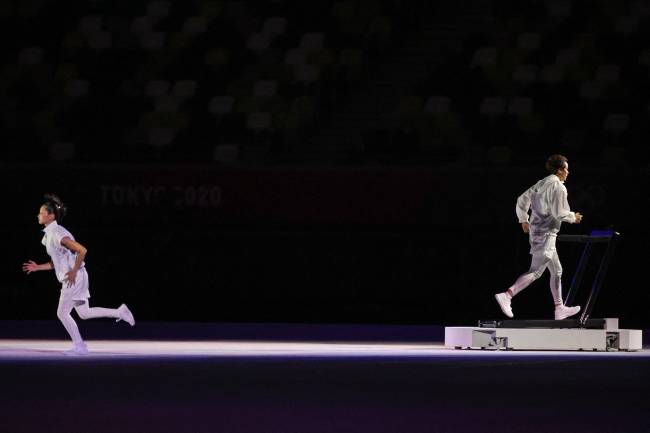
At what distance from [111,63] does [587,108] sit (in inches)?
281

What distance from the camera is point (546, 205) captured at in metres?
14.4

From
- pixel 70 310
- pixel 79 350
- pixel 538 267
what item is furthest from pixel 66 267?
pixel 538 267

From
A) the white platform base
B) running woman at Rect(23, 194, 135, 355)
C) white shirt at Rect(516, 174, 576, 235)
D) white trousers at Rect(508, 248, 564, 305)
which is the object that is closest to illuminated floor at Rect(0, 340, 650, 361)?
the white platform base

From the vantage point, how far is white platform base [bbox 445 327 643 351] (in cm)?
1463

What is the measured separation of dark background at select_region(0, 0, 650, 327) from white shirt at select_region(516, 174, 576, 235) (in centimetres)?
431

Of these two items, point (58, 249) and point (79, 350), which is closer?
point (79, 350)

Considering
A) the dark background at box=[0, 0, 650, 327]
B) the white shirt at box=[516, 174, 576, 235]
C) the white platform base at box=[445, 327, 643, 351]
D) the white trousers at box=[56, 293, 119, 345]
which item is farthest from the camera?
the dark background at box=[0, 0, 650, 327]

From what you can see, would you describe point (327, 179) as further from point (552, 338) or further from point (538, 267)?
point (552, 338)

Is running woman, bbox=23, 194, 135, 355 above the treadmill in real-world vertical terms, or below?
above

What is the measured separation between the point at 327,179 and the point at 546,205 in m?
5.26

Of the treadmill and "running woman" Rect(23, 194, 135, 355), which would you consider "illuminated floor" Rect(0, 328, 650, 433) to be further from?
"running woman" Rect(23, 194, 135, 355)

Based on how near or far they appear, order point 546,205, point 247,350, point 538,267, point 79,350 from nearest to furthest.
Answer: point 79,350, point 247,350, point 546,205, point 538,267

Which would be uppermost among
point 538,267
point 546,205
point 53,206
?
point 546,205

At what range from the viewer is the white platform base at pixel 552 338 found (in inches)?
576
